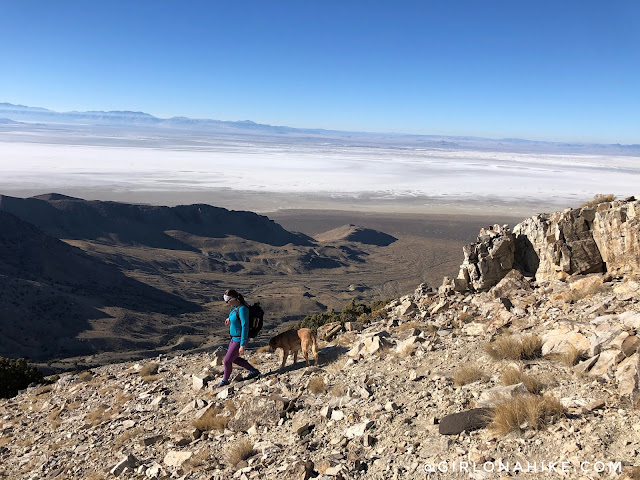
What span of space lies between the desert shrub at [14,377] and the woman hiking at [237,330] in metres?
7.31

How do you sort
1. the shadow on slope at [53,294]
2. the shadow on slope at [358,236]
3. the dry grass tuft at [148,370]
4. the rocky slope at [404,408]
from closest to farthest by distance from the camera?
the rocky slope at [404,408], the dry grass tuft at [148,370], the shadow on slope at [53,294], the shadow on slope at [358,236]

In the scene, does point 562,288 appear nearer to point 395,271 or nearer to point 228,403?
point 228,403

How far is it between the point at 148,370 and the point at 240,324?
12.0ft

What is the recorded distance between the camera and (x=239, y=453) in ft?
17.5

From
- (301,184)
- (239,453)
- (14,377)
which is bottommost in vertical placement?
(14,377)

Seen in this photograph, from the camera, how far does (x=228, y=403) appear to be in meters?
6.82

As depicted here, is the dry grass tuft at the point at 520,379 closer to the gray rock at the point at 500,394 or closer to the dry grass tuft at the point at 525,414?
the gray rock at the point at 500,394

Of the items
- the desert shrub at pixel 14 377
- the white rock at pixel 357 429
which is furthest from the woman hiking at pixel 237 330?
the desert shrub at pixel 14 377

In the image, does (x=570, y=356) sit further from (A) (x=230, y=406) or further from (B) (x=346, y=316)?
(B) (x=346, y=316)

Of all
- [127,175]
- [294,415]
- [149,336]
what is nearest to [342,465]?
[294,415]

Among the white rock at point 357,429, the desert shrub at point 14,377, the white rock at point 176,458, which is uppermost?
the white rock at point 357,429

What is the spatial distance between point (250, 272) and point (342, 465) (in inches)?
1903

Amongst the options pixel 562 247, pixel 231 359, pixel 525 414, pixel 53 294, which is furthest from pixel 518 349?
pixel 53 294

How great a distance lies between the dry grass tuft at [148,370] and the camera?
9.90 m
